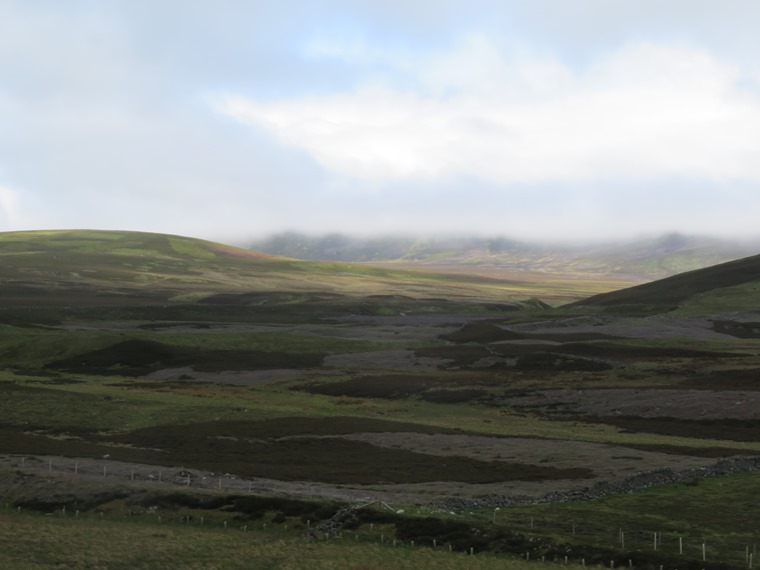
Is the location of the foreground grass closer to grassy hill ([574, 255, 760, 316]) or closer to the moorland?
the moorland

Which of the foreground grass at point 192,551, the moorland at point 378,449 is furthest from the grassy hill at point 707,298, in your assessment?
the foreground grass at point 192,551

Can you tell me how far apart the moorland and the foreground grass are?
0.16 meters

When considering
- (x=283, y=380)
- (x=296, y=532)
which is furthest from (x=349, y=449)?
(x=283, y=380)

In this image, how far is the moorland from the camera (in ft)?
114

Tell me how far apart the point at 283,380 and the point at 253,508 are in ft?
203

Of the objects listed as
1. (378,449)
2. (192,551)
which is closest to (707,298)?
(378,449)

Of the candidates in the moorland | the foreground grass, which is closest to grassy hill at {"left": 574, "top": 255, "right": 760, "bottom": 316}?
the moorland

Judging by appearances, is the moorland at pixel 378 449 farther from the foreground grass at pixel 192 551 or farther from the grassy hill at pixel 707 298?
the grassy hill at pixel 707 298

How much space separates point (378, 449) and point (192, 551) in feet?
89.8

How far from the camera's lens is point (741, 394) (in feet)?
252

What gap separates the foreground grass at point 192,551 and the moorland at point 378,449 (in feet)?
0.54

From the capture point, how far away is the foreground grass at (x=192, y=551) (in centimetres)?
3167

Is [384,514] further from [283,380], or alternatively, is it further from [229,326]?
[229,326]

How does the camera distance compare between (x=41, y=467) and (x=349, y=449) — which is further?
(x=349, y=449)
